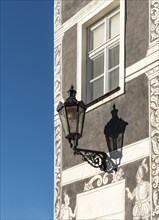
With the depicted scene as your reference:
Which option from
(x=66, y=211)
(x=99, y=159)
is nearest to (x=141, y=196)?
(x=99, y=159)

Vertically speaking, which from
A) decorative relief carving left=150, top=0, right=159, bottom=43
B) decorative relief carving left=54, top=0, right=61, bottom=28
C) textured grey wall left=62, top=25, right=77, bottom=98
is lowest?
decorative relief carving left=150, top=0, right=159, bottom=43

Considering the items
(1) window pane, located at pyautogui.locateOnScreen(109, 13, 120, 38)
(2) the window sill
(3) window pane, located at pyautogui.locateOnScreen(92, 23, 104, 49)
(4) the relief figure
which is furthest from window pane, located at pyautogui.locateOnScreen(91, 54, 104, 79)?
(4) the relief figure

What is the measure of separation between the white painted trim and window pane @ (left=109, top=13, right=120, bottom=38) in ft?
6.02

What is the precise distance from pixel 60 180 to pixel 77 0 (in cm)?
274

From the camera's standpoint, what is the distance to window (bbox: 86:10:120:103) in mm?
10883

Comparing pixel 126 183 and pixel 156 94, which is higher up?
pixel 156 94

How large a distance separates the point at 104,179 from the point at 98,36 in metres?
2.28

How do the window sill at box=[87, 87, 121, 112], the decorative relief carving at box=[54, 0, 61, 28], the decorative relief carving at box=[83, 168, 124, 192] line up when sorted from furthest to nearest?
the decorative relief carving at box=[54, 0, 61, 28]
the window sill at box=[87, 87, 121, 112]
the decorative relief carving at box=[83, 168, 124, 192]

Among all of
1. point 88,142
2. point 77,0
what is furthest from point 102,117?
point 77,0

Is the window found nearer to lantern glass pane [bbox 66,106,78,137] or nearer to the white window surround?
the white window surround

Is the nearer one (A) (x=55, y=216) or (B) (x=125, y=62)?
(B) (x=125, y=62)

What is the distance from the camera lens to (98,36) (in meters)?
11.4

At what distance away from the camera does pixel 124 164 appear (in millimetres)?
9977

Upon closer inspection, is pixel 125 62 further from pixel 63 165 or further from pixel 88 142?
pixel 63 165
